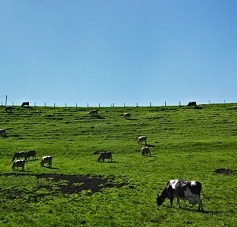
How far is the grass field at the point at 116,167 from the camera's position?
2331 centimetres

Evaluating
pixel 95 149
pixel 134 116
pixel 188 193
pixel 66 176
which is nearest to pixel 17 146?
pixel 95 149

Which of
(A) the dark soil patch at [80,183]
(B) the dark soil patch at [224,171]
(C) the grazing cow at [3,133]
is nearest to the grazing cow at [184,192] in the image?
(A) the dark soil patch at [80,183]

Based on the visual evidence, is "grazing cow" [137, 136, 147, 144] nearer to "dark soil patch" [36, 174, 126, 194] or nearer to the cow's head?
"dark soil patch" [36, 174, 126, 194]

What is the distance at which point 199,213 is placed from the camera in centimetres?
2289

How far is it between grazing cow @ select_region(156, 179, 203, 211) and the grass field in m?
0.70

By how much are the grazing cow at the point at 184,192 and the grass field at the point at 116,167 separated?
70 centimetres

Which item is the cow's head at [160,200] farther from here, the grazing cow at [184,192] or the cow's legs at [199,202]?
the cow's legs at [199,202]

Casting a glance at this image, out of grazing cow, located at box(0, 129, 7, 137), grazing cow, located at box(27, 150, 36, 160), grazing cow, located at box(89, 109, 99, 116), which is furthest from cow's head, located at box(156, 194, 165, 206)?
grazing cow, located at box(89, 109, 99, 116)

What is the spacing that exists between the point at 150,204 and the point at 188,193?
3.24 meters

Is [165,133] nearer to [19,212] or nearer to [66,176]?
[66,176]

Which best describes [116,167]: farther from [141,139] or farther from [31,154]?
[141,139]

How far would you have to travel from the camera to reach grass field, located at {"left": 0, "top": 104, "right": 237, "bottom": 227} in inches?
918

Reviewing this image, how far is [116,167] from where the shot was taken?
4281 cm

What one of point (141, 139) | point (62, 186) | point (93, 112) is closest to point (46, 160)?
point (62, 186)
